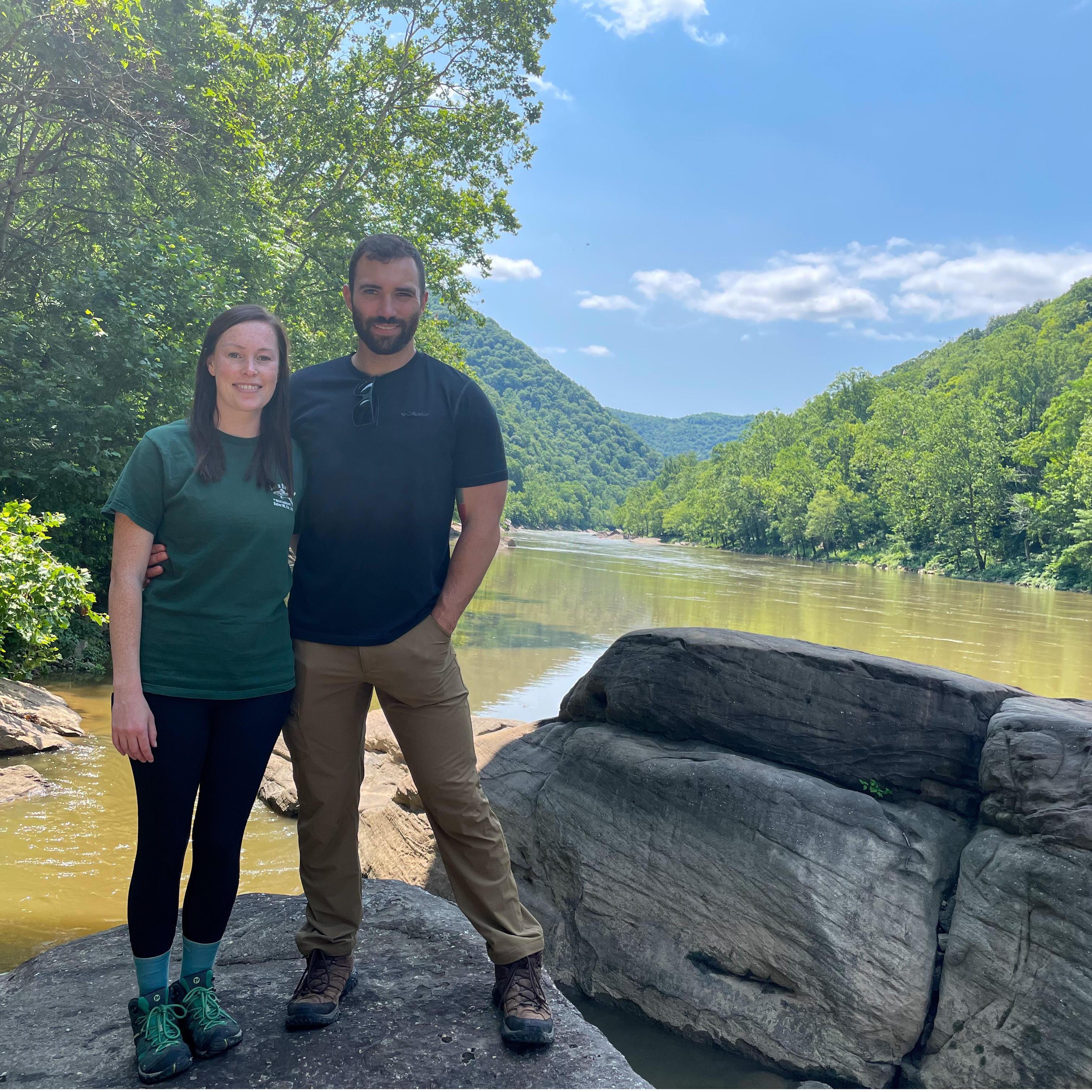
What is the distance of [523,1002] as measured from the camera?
7.70 feet

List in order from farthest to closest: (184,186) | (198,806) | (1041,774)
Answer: (184,186), (1041,774), (198,806)

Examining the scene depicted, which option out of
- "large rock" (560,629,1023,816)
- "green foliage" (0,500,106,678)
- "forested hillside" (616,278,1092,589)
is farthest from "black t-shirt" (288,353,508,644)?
"forested hillside" (616,278,1092,589)

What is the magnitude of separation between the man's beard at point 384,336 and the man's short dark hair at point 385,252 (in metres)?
0.11

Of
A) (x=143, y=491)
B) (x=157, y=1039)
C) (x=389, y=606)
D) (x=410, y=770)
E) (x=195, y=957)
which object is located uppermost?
(x=143, y=491)

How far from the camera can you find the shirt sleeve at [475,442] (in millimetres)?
2480

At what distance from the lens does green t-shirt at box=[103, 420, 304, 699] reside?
2162mm

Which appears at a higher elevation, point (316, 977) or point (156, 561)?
point (156, 561)

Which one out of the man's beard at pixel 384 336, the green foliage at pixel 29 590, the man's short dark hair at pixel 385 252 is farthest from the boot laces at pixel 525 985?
the green foliage at pixel 29 590

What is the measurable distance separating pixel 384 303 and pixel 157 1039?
2004 mm

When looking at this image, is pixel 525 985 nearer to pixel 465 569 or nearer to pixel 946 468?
pixel 465 569

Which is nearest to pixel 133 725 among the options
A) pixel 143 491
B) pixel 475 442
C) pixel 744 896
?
pixel 143 491

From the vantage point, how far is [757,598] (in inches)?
1023

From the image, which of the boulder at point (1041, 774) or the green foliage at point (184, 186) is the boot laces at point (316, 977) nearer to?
the boulder at point (1041, 774)

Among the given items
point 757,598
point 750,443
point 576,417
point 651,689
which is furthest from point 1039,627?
point 576,417
